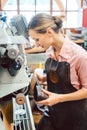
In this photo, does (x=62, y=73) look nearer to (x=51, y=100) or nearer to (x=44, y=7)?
(x=51, y=100)

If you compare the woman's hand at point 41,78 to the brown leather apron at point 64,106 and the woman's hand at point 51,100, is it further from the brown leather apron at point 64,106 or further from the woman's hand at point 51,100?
the woman's hand at point 51,100

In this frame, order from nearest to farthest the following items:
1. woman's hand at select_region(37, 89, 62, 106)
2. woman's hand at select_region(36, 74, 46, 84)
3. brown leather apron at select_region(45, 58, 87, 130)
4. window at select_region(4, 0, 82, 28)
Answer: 1. woman's hand at select_region(37, 89, 62, 106)
2. brown leather apron at select_region(45, 58, 87, 130)
3. woman's hand at select_region(36, 74, 46, 84)
4. window at select_region(4, 0, 82, 28)

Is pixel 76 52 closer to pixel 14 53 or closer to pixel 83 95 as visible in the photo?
pixel 83 95

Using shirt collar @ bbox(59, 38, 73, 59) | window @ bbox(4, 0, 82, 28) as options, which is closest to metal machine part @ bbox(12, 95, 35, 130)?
shirt collar @ bbox(59, 38, 73, 59)

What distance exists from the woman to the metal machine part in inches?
6.5

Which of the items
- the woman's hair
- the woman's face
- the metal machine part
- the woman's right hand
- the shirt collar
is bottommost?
the metal machine part

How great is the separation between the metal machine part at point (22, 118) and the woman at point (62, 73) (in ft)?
0.54

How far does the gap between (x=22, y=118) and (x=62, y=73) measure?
0.42m

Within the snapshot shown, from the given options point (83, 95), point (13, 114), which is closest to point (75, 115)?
point (83, 95)

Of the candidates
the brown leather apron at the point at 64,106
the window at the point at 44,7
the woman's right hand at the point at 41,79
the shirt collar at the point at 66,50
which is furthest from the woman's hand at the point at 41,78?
the window at the point at 44,7

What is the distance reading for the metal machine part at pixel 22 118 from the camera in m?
1.51

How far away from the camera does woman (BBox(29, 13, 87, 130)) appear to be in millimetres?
1373

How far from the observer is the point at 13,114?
1645 mm

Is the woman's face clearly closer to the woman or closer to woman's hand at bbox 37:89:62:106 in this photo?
the woman
